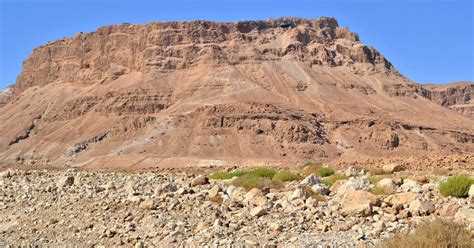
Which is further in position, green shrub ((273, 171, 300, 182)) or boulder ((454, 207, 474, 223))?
green shrub ((273, 171, 300, 182))

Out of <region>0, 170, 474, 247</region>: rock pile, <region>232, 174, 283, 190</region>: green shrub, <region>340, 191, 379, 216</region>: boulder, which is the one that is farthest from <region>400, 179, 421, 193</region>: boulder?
<region>232, 174, 283, 190</region>: green shrub

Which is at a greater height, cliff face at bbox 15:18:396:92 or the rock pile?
cliff face at bbox 15:18:396:92

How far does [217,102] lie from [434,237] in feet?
316

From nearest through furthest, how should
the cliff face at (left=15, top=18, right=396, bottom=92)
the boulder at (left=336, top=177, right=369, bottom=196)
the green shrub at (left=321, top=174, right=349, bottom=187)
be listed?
the boulder at (left=336, top=177, right=369, bottom=196), the green shrub at (left=321, top=174, right=349, bottom=187), the cliff face at (left=15, top=18, right=396, bottom=92)

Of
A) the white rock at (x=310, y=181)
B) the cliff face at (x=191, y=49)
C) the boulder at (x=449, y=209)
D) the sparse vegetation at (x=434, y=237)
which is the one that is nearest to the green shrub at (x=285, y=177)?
the white rock at (x=310, y=181)

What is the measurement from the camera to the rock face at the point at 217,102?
297 feet

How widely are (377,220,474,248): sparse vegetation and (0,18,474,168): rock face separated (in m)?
65.0

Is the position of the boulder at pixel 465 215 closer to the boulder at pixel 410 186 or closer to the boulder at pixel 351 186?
the boulder at pixel 410 186

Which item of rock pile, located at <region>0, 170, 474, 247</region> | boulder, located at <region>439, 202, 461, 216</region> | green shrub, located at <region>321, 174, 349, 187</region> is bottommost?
rock pile, located at <region>0, 170, 474, 247</region>

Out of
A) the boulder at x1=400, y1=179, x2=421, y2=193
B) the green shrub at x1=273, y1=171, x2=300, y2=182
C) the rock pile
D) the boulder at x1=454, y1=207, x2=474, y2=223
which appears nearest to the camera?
the boulder at x1=454, y1=207, x2=474, y2=223

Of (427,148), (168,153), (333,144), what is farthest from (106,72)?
(427,148)

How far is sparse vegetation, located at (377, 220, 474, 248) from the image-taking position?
7242 mm

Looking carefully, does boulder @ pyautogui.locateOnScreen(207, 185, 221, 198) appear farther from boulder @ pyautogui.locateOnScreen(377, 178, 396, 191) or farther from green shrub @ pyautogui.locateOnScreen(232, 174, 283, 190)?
boulder @ pyautogui.locateOnScreen(377, 178, 396, 191)

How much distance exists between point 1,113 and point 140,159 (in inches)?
2389
